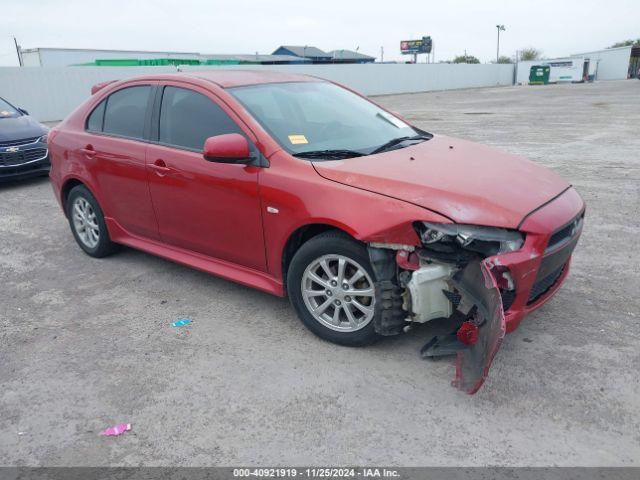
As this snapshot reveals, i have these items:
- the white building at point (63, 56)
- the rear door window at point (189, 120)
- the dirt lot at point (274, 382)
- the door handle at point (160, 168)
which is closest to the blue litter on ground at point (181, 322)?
the dirt lot at point (274, 382)

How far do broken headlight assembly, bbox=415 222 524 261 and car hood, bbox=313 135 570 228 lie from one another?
1.9 inches

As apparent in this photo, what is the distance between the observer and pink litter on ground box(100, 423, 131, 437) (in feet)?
9.32

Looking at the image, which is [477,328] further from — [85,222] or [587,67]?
[587,67]

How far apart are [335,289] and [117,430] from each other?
146 centimetres

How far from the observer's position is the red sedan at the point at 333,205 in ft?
10.0

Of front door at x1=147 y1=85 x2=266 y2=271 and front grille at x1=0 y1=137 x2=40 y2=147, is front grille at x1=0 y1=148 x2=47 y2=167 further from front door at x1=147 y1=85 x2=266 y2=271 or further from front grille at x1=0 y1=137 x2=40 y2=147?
front door at x1=147 y1=85 x2=266 y2=271

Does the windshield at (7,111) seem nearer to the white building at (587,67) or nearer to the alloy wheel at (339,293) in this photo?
the alloy wheel at (339,293)

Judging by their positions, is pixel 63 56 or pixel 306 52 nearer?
pixel 63 56

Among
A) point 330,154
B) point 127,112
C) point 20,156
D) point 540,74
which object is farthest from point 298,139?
point 540,74

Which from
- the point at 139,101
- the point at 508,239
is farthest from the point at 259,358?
the point at 139,101

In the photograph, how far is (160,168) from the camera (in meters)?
4.30

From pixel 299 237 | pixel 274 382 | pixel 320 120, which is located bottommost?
pixel 274 382

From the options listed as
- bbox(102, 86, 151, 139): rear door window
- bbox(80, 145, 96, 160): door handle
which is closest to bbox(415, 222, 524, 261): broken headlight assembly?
bbox(102, 86, 151, 139): rear door window

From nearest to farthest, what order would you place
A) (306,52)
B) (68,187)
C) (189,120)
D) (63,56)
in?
(189,120) → (68,187) → (63,56) → (306,52)
